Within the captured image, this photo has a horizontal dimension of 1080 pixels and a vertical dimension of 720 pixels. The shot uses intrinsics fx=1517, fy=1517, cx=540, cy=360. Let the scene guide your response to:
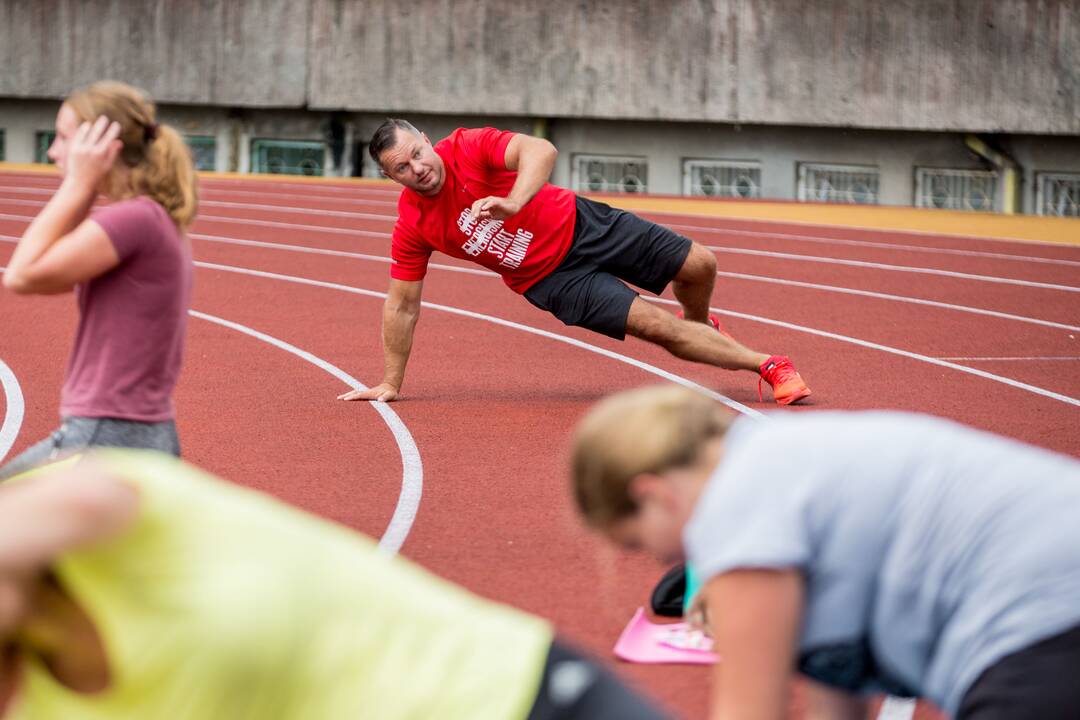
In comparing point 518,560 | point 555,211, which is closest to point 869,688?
point 518,560

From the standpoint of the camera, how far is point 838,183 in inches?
889

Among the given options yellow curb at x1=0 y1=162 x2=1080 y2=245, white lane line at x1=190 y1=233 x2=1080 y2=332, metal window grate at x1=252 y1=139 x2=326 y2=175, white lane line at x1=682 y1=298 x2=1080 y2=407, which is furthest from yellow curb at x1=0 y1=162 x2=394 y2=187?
white lane line at x1=682 y1=298 x2=1080 y2=407

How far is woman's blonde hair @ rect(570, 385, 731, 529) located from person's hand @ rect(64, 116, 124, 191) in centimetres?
168

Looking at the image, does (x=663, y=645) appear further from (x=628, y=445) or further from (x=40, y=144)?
(x=40, y=144)

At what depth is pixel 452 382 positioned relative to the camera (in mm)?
8273

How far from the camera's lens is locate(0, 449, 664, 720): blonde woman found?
5.96 ft

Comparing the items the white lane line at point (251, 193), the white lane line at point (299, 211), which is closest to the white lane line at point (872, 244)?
the white lane line at point (299, 211)

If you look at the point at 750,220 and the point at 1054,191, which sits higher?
the point at 1054,191

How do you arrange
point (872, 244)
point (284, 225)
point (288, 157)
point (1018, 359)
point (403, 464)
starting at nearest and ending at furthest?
point (403, 464) < point (1018, 359) < point (872, 244) < point (284, 225) < point (288, 157)

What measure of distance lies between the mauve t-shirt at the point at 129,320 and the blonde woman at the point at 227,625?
52.8 inches

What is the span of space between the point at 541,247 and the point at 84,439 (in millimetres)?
3988

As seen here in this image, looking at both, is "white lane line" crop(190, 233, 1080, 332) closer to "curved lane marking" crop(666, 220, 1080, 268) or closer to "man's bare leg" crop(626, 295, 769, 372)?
"curved lane marking" crop(666, 220, 1080, 268)

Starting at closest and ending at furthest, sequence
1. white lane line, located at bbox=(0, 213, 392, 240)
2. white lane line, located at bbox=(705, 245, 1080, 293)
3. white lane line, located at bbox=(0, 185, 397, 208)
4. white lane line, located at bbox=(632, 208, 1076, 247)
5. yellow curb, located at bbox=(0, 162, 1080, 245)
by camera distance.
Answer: white lane line, located at bbox=(705, 245, 1080, 293), white lane line, located at bbox=(632, 208, 1076, 247), white lane line, located at bbox=(0, 213, 392, 240), yellow curb, located at bbox=(0, 162, 1080, 245), white lane line, located at bbox=(0, 185, 397, 208)

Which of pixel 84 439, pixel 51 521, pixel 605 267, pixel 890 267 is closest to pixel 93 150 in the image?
pixel 84 439
